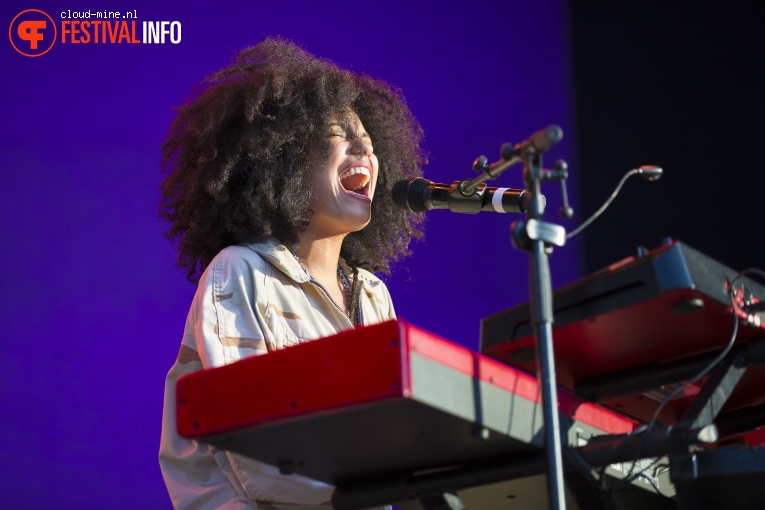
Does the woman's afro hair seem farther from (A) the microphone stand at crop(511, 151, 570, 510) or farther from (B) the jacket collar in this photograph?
(A) the microphone stand at crop(511, 151, 570, 510)

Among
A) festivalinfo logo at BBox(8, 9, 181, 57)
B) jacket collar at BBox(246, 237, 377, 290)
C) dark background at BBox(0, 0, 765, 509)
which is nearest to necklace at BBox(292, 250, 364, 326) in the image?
jacket collar at BBox(246, 237, 377, 290)

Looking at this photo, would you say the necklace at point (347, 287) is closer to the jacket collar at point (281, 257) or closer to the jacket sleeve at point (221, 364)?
the jacket collar at point (281, 257)

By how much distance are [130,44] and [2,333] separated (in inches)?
37.6

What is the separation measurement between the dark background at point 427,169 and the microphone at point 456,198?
1.08m

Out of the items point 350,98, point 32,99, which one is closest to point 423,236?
point 350,98

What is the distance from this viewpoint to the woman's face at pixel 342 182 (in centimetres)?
239

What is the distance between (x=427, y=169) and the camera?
10.6 ft

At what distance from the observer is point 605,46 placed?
337 centimetres

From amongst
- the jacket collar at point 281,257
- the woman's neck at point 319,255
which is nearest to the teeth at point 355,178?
the woman's neck at point 319,255

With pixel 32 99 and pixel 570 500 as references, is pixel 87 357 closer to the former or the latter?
pixel 32 99

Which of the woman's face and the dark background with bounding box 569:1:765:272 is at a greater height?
the dark background with bounding box 569:1:765:272

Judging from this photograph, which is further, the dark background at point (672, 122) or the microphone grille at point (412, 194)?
the dark background at point (672, 122)

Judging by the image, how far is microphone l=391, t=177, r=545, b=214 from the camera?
191cm

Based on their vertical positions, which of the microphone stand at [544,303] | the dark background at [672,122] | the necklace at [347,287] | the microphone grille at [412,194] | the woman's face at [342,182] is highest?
the dark background at [672,122]
